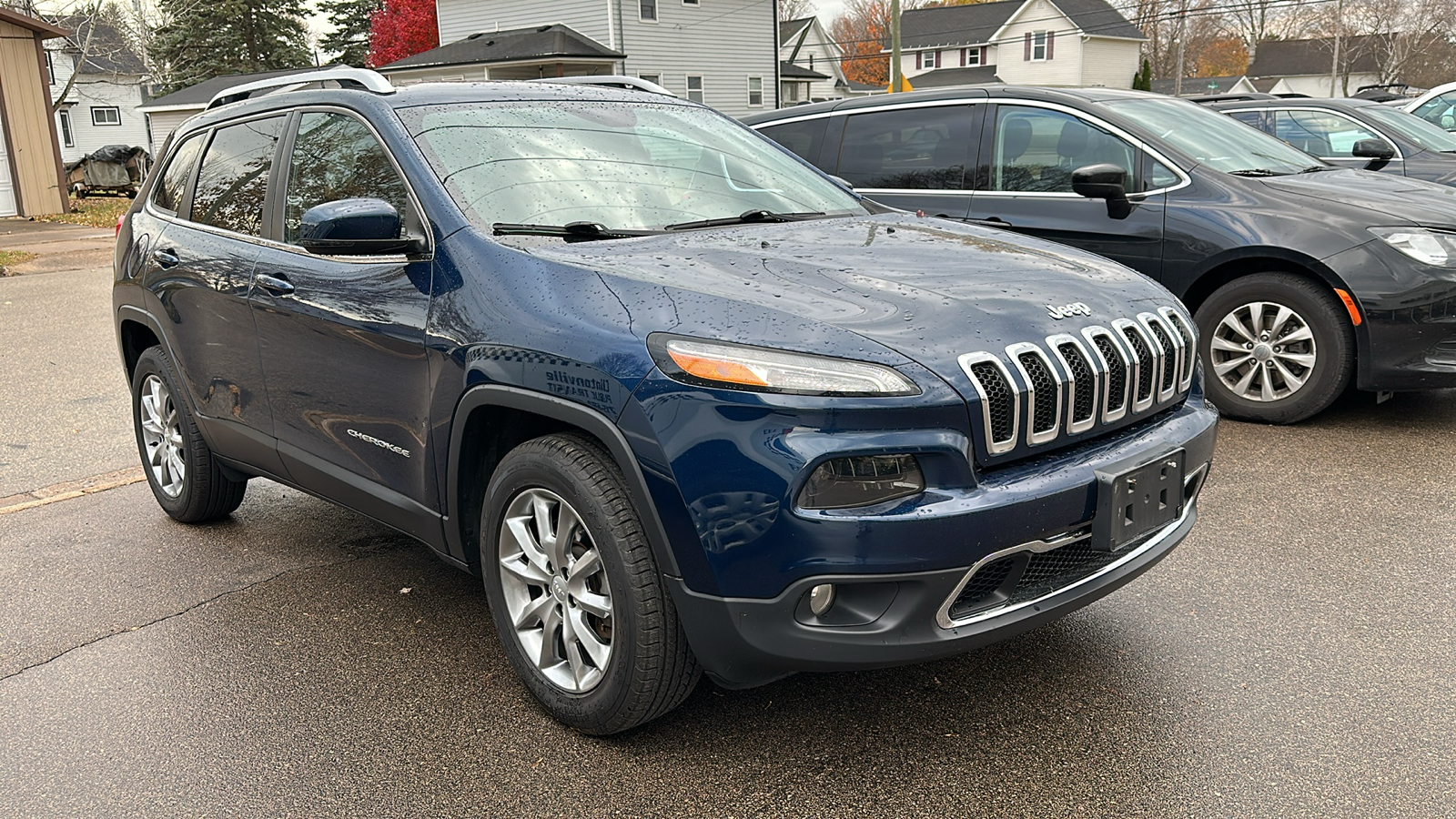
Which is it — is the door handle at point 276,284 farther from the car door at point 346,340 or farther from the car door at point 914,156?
the car door at point 914,156

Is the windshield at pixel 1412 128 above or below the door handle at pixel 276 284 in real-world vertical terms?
→ above

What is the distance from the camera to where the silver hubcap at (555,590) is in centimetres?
296

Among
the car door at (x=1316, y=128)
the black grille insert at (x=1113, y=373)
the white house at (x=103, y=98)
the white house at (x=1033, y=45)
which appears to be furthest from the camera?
the white house at (x=1033, y=45)

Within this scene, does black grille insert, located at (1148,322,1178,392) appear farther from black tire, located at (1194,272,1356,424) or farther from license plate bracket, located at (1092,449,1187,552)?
black tire, located at (1194,272,1356,424)

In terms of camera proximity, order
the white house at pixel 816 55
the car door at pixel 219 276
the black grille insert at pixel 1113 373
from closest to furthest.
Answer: the black grille insert at pixel 1113 373 → the car door at pixel 219 276 → the white house at pixel 816 55

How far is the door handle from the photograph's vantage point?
3.89m

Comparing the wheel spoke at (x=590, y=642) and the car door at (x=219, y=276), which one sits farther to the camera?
the car door at (x=219, y=276)

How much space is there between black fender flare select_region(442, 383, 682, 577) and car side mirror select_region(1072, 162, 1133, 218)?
3.87 m

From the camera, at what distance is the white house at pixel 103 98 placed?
4816 centimetres

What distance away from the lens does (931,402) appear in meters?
2.59

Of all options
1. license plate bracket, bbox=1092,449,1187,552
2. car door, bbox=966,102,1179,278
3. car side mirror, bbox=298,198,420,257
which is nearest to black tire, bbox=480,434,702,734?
car side mirror, bbox=298,198,420,257

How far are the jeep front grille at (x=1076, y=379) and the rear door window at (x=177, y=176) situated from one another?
11.9 feet

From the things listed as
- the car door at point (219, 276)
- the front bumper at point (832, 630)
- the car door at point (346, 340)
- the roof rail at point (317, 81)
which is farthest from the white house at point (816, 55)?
the front bumper at point (832, 630)

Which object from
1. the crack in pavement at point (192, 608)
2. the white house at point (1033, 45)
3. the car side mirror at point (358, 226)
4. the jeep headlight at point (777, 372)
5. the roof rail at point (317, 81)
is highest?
the white house at point (1033, 45)
